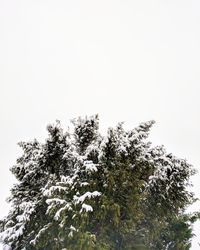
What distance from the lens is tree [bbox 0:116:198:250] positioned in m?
16.7

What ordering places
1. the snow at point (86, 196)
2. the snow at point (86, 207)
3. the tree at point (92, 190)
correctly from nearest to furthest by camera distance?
the snow at point (86, 207) < the snow at point (86, 196) < the tree at point (92, 190)

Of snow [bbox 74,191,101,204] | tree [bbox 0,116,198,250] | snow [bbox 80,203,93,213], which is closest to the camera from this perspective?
snow [bbox 80,203,93,213]

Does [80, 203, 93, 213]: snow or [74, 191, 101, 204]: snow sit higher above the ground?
[74, 191, 101, 204]: snow

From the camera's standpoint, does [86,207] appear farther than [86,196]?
No

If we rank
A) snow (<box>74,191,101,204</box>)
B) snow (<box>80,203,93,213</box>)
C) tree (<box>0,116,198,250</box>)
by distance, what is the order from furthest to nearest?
1. tree (<box>0,116,198,250</box>)
2. snow (<box>74,191,101,204</box>)
3. snow (<box>80,203,93,213</box>)

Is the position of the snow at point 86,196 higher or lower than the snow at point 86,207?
higher

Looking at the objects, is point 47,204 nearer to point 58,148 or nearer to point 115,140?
point 58,148

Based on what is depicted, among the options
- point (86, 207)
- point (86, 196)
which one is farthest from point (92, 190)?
point (86, 207)

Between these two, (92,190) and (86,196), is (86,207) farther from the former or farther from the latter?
(92,190)

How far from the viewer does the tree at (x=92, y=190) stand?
16.7 m

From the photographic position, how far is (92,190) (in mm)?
17188

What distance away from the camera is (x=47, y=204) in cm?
1778

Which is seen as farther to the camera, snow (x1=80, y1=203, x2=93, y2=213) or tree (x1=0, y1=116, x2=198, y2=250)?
tree (x1=0, y1=116, x2=198, y2=250)

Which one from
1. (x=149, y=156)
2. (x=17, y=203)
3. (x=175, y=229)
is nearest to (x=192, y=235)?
(x=175, y=229)
